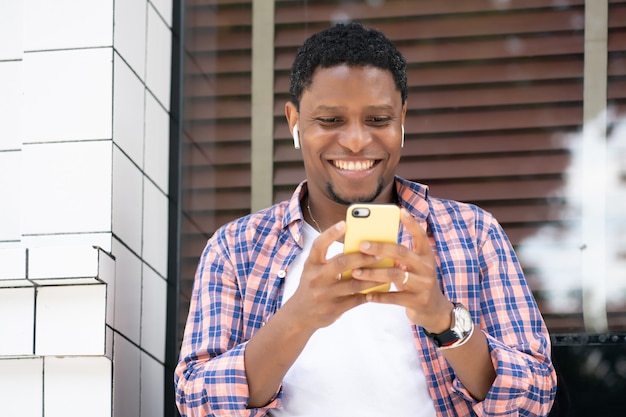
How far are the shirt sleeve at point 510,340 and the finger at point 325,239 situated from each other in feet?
1.62

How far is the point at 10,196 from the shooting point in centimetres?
305

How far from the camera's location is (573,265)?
3.08 metres

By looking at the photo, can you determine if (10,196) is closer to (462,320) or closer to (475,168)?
(475,168)

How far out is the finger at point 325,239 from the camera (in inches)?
77.0

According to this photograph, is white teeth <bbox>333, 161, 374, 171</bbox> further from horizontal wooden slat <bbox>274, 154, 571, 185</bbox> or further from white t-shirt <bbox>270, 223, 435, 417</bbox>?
horizontal wooden slat <bbox>274, 154, 571, 185</bbox>

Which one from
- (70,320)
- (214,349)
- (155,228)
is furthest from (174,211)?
(214,349)

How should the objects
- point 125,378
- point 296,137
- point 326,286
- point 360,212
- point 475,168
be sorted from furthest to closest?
point 475,168
point 125,378
point 296,137
point 326,286
point 360,212

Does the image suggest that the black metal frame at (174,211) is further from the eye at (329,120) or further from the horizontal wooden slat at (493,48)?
the eye at (329,120)

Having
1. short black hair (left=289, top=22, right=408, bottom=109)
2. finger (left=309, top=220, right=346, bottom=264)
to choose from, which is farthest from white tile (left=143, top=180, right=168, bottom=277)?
finger (left=309, top=220, right=346, bottom=264)

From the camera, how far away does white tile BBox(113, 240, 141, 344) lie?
111 inches

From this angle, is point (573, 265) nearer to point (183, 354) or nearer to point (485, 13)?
point (485, 13)

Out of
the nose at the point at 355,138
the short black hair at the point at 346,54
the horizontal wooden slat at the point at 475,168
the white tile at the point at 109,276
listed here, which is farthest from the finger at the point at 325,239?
the horizontal wooden slat at the point at 475,168

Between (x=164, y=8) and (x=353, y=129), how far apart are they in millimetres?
A: 1087

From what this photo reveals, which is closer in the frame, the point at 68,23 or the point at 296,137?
the point at 296,137
